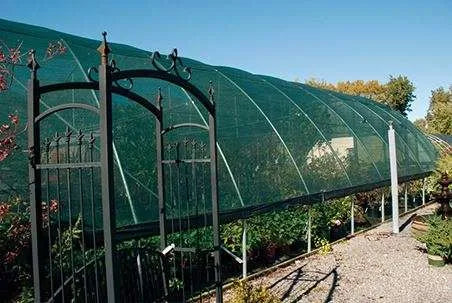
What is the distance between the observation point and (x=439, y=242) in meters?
7.79

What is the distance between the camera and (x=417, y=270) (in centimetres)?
779

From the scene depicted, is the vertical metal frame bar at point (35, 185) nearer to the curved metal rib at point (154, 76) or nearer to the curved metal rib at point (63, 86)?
the curved metal rib at point (63, 86)

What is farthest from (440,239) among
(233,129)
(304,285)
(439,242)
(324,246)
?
(233,129)

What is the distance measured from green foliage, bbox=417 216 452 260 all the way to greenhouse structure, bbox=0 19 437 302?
2.35 m

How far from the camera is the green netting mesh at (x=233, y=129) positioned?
5.68 meters

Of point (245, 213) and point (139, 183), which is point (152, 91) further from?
point (245, 213)

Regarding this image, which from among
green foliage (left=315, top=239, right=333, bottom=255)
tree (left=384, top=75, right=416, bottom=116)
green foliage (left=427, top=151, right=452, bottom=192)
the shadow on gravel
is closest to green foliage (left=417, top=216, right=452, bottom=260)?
the shadow on gravel

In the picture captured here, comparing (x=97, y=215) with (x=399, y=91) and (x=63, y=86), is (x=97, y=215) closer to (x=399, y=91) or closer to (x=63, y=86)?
(x=63, y=86)

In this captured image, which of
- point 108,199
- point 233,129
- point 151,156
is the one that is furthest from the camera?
point 233,129

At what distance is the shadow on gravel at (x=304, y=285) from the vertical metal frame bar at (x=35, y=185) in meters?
4.01

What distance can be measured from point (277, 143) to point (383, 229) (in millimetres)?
4589

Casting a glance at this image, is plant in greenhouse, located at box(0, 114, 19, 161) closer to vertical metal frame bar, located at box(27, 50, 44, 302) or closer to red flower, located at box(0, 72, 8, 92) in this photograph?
red flower, located at box(0, 72, 8, 92)

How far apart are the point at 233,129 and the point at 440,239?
424 centimetres

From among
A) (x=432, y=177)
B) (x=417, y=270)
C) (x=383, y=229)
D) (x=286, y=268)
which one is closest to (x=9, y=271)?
(x=286, y=268)
